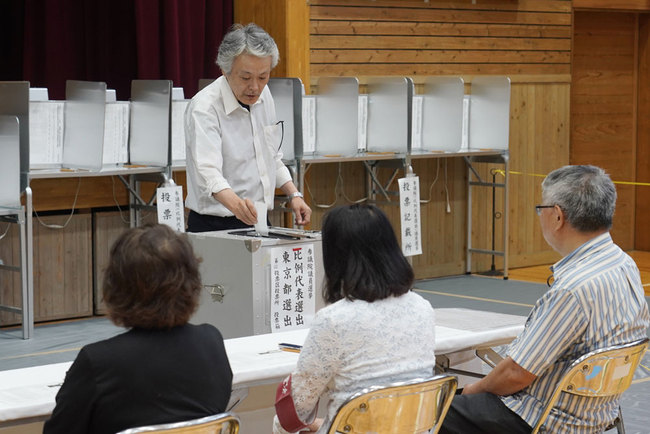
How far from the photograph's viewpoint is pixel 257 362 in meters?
2.66

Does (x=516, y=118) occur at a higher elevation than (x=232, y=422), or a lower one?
higher

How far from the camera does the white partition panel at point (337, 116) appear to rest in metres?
6.77

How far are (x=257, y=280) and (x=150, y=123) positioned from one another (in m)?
2.95

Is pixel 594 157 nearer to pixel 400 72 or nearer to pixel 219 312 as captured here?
pixel 400 72

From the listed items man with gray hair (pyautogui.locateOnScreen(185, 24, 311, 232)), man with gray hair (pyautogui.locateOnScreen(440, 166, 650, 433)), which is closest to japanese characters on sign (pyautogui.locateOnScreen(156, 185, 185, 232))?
man with gray hair (pyautogui.locateOnScreen(185, 24, 311, 232))

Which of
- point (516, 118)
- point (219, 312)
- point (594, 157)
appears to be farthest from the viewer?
point (594, 157)

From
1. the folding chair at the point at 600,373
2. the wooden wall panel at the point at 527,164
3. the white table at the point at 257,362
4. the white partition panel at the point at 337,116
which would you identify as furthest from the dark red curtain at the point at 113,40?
the folding chair at the point at 600,373

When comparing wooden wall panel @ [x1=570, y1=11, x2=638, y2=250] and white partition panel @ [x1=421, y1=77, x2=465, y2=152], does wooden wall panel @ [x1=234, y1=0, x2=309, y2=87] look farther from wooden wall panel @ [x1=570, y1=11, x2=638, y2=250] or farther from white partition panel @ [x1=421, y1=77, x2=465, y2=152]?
wooden wall panel @ [x1=570, y1=11, x2=638, y2=250]

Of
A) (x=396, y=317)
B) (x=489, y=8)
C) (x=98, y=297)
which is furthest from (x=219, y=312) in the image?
(x=489, y=8)

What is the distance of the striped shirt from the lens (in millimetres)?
2520

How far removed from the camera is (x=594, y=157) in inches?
352

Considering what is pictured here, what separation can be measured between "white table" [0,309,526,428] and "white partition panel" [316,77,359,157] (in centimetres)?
335

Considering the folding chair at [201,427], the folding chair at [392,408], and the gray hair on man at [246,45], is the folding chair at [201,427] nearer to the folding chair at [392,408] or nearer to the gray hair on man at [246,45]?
the folding chair at [392,408]

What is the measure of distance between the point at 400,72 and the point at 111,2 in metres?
2.06
